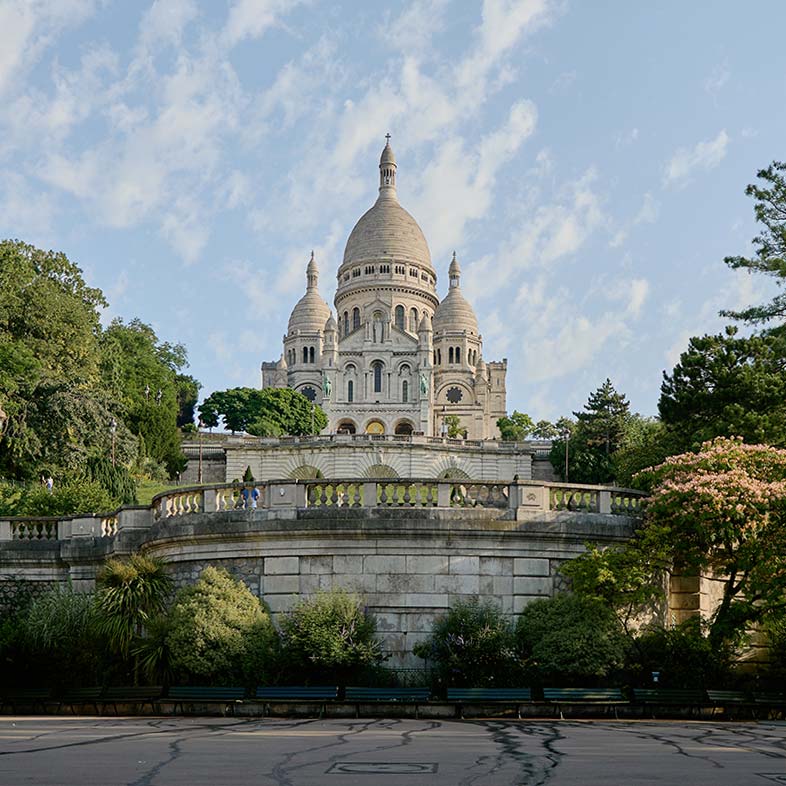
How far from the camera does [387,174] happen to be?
184625 mm

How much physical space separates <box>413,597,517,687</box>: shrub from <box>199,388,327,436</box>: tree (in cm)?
9625

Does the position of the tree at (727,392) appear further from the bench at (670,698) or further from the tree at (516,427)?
the tree at (516,427)

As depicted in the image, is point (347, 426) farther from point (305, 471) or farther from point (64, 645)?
point (64, 645)

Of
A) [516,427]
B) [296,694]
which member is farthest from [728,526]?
[516,427]

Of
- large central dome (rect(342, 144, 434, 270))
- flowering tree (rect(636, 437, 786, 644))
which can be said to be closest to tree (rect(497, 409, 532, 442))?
large central dome (rect(342, 144, 434, 270))

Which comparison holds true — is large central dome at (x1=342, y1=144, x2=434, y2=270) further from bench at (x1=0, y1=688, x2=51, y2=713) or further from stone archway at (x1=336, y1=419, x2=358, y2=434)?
bench at (x1=0, y1=688, x2=51, y2=713)

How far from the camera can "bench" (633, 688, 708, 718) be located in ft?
64.0

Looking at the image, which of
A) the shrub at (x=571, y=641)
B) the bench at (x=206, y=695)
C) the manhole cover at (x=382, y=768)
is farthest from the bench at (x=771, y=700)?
the manhole cover at (x=382, y=768)

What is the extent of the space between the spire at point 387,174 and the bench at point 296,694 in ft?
542

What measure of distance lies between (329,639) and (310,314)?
482 feet

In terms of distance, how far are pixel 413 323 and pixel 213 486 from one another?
462 ft

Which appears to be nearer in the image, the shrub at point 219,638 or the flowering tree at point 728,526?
the shrub at point 219,638

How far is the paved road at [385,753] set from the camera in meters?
10.9

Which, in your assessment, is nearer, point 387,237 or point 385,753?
point 385,753
